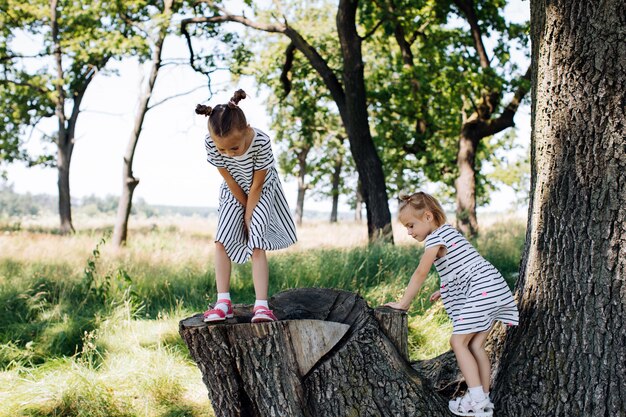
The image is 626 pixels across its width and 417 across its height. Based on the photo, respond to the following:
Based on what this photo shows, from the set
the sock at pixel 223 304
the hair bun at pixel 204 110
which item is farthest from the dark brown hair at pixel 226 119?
the sock at pixel 223 304

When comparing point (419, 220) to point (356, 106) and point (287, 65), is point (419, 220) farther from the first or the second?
point (287, 65)

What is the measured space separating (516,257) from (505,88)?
5324 millimetres

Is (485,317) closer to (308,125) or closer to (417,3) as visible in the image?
(417,3)

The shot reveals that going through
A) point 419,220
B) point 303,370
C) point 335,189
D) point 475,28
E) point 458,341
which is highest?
point 475,28

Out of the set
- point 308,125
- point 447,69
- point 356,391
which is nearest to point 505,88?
point 447,69

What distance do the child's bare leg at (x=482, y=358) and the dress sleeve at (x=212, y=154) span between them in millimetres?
1900

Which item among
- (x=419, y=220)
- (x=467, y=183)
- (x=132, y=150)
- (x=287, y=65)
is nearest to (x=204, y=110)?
(x=419, y=220)

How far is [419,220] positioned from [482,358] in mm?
899

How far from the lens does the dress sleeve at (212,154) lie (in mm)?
3898

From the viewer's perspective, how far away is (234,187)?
4.00m

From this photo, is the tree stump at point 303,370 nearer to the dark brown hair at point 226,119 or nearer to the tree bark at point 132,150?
the dark brown hair at point 226,119

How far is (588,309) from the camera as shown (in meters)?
3.55

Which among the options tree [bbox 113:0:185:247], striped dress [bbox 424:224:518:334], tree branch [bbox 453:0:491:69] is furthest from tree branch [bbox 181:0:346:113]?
striped dress [bbox 424:224:518:334]

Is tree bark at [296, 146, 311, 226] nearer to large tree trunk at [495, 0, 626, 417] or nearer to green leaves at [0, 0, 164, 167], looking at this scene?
green leaves at [0, 0, 164, 167]
